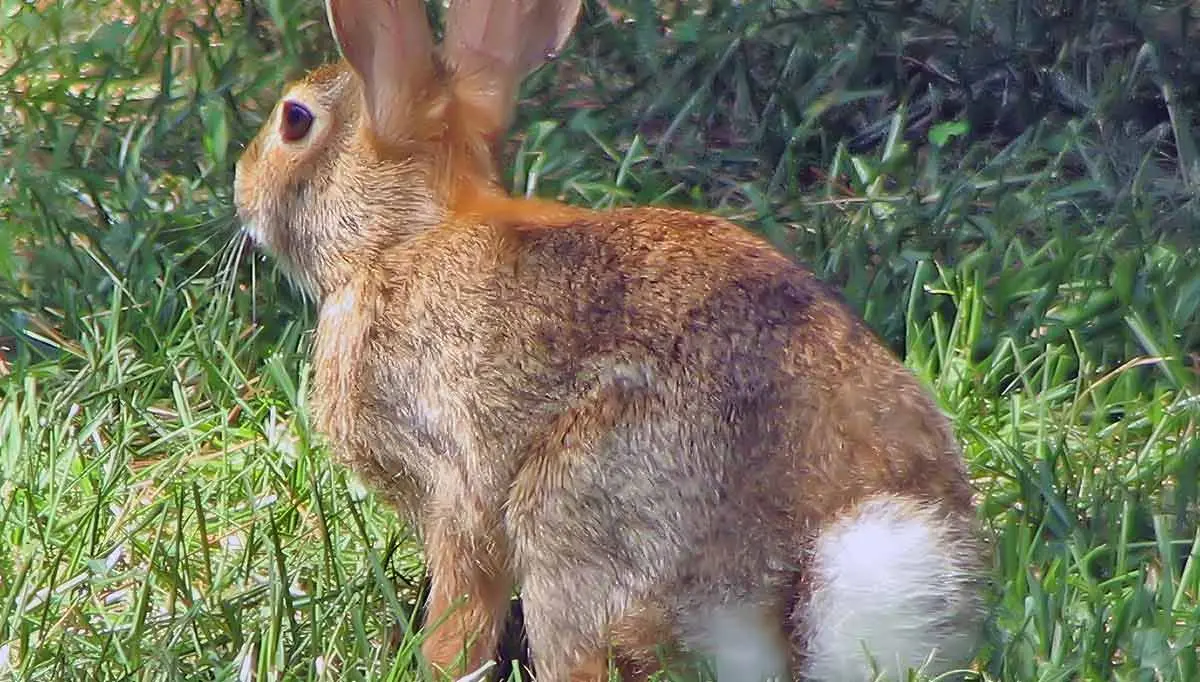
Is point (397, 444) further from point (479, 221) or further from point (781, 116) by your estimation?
point (781, 116)

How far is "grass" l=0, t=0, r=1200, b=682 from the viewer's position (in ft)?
11.4

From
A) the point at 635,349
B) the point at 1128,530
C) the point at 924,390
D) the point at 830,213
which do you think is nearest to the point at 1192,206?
the point at 830,213

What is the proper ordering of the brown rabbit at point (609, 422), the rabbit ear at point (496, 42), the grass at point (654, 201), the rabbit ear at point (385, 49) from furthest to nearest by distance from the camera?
the rabbit ear at point (496, 42)
the rabbit ear at point (385, 49)
the grass at point (654, 201)
the brown rabbit at point (609, 422)

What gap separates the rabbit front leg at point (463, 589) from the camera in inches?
132

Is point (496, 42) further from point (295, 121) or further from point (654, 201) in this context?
point (654, 201)

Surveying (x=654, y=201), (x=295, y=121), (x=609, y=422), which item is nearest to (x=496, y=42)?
(x=295, y=121)

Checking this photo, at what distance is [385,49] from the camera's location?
363cm

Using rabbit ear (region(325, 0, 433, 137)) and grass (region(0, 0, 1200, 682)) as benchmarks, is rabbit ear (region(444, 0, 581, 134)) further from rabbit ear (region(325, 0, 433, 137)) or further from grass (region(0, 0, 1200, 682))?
grass (region(0, 0, 1200, 682))

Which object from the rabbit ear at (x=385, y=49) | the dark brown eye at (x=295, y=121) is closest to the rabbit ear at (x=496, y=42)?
the rabbit ear at (x=385, y=49)

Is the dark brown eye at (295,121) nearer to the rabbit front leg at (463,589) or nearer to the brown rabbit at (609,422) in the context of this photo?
the brown rabbit at (609,422)

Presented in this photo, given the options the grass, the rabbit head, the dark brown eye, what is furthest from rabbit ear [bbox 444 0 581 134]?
the grass

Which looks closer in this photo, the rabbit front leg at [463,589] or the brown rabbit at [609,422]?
the brown rabbit at [609,422]

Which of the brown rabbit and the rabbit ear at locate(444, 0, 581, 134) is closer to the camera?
the brown rabbit

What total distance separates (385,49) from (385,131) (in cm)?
14
